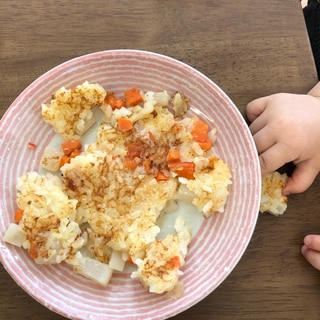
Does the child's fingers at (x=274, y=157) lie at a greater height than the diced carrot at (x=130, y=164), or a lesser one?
lesser

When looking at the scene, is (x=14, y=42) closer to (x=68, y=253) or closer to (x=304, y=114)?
(x=68, y=253)

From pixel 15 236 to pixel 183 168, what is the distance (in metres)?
0.47

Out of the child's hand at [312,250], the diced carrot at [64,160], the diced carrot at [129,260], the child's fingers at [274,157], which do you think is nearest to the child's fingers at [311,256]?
the child's hand at [312,250]

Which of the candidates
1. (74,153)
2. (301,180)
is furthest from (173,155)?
(301,180)

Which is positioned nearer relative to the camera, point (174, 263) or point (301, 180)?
point (174, 263)

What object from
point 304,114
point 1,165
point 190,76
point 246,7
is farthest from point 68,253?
point 246,7

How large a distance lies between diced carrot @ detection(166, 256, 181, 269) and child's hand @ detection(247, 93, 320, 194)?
0.36 meters

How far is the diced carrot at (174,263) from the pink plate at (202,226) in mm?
64

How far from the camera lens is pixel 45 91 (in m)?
1.24

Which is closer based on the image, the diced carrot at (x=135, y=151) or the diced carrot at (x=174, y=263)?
the diced carrot at (x=174, y=263)

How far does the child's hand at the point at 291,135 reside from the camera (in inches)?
50.3

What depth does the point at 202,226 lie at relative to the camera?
1241mm

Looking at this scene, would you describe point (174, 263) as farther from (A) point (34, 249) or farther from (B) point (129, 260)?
(A) point (34, 249)

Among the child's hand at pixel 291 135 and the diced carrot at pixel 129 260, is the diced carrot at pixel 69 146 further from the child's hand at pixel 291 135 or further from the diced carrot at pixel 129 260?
the child's hand at pixel 291 135
